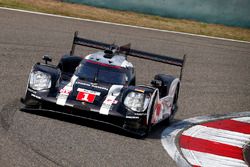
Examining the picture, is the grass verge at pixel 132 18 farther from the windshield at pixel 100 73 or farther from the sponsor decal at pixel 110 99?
the sponsor decal at pixel 110 99

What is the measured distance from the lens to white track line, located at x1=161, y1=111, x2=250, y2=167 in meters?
9.56

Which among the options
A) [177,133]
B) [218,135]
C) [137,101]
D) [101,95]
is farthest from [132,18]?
[137,101]

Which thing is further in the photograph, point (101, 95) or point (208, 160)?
point (101, 95)

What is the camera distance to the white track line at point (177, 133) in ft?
31.4

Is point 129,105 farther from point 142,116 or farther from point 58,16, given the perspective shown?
point 58,16

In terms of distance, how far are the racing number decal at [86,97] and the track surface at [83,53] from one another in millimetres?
372

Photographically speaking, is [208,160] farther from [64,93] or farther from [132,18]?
[132,18]

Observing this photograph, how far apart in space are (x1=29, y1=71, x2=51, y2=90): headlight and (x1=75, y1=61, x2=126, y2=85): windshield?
28.7 inches

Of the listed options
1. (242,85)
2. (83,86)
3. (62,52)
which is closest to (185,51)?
(242,85)

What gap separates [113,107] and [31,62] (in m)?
5.39

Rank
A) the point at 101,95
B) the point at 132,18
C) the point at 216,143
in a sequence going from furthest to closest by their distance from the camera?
the point at 132,18, the point at 216,143, the point at 101,95

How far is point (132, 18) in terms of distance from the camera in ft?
77.3

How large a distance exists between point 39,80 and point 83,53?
22.8 feet

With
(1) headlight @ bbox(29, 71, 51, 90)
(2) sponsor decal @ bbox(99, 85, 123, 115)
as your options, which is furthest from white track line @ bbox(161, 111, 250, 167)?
(1) headlight @ bbox(29, 71, 51, 90)
